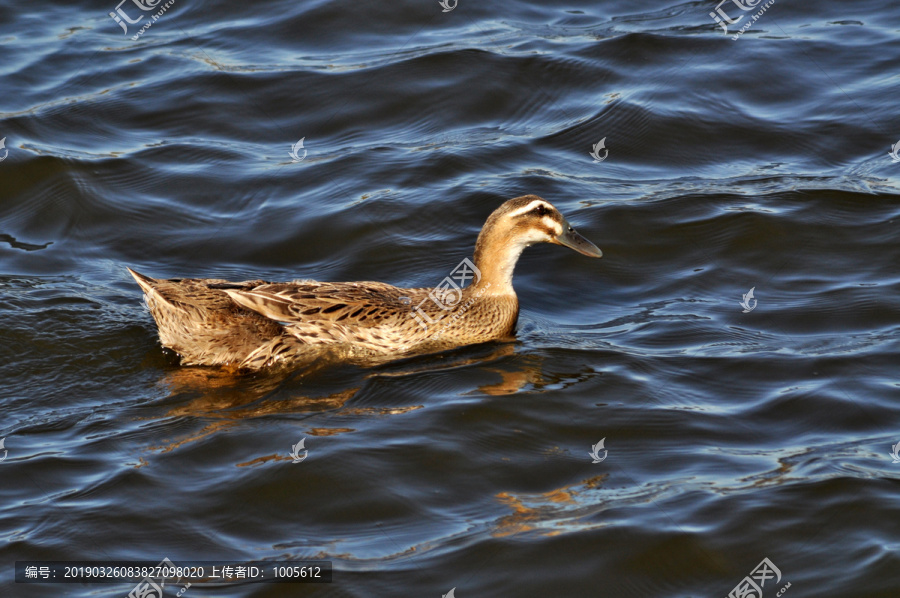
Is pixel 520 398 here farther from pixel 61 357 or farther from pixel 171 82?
pixel 171 82

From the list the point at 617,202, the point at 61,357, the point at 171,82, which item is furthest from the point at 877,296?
the point at 171,82

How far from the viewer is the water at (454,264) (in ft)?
20.7

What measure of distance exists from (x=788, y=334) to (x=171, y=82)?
737 centimetres

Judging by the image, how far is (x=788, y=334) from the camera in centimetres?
844

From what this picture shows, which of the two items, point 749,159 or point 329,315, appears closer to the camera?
point 329,315

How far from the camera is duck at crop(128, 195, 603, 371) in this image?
8.13 metres
